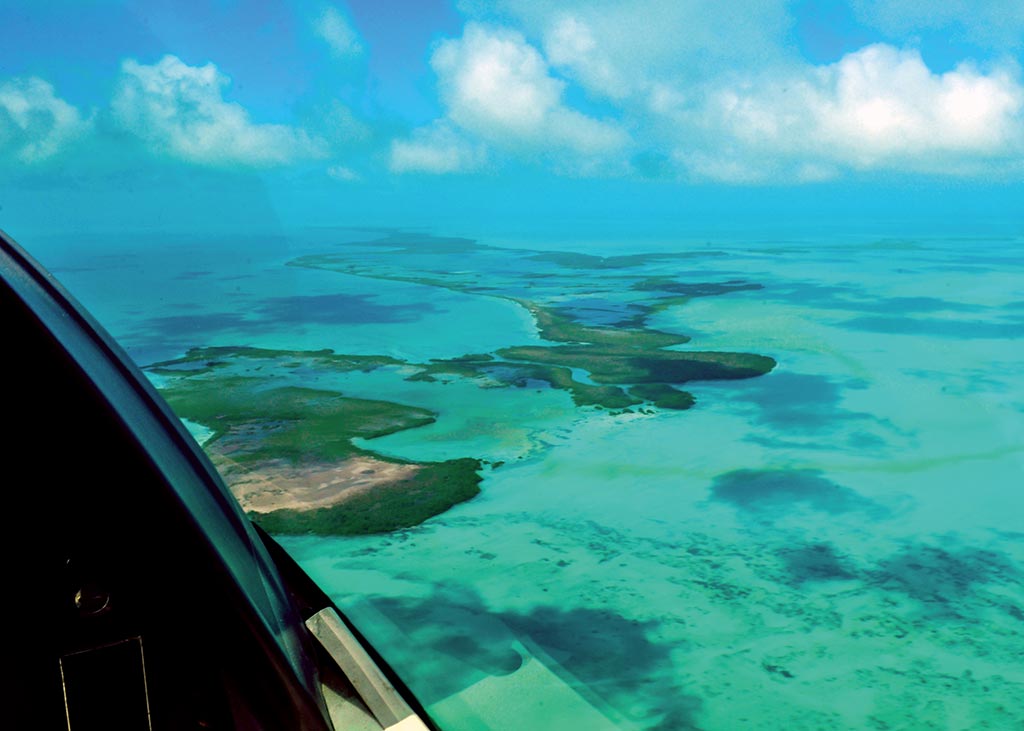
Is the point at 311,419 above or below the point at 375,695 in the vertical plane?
below

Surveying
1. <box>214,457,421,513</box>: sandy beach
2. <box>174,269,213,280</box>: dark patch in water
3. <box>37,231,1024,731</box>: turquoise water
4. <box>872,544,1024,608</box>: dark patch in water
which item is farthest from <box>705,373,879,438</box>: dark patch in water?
<box>174,269,213,280</box>: dark patch in water

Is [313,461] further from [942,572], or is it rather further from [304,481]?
[942,572]

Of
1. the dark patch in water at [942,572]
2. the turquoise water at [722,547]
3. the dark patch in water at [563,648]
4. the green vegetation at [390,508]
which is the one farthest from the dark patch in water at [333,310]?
the dark patch in water at [942,572]

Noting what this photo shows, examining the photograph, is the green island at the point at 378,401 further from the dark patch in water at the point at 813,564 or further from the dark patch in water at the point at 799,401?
the dark patch in water at the point at 813,564

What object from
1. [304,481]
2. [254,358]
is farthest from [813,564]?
[254,358]

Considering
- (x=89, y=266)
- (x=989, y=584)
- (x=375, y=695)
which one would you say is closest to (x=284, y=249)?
(x=89, y=266)

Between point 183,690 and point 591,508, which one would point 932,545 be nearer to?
point 591,508
